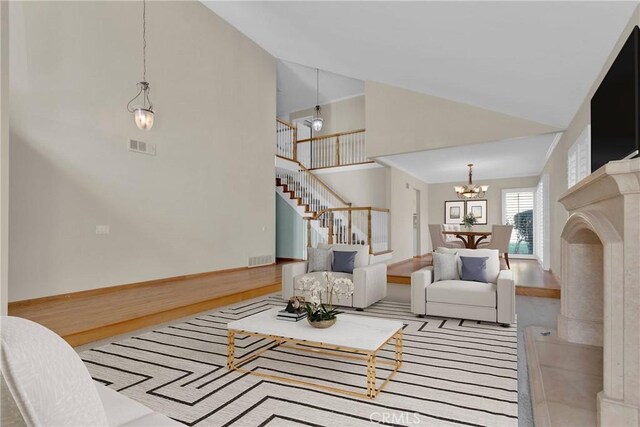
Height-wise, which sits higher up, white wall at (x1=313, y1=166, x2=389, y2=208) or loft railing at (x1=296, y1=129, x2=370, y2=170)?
loft railing at (x1=296, y1=129, x2=370, y2=170)

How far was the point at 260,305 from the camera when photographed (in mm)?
4816

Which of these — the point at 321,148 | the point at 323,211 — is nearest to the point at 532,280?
the point at 323,211

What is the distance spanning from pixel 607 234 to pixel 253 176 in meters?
6.55

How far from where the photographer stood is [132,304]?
423 cm

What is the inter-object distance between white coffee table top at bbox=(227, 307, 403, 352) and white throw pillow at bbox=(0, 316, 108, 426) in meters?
1.65

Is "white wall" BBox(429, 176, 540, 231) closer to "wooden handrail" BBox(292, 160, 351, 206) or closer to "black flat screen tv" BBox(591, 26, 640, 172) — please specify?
"wooden handrail" BBox(292, 160, 351, 206)

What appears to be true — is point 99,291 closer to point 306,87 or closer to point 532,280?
point 532,280

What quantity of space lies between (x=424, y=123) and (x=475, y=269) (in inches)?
129

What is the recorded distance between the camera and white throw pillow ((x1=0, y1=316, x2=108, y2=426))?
0.76 meters

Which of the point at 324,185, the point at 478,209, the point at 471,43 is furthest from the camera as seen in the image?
the point at 478,209

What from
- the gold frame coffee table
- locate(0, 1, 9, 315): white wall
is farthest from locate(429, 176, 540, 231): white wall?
locate(0, 1, 9, 315): white wall

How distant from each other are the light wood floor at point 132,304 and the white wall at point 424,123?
347 centimetres

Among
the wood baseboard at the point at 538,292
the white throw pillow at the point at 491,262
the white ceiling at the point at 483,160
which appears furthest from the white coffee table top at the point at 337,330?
the white ceiling at the point at 483,160

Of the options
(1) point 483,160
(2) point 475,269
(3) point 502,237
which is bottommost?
(2) point 475,269
